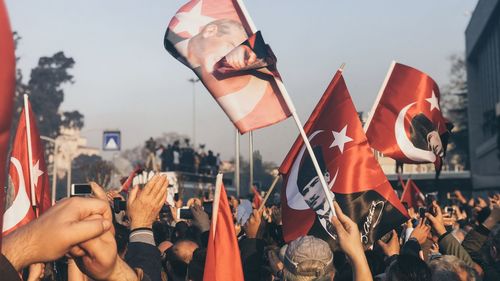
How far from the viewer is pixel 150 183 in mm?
2857

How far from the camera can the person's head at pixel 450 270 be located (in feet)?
12.1

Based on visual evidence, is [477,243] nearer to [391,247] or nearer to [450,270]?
[391,247]

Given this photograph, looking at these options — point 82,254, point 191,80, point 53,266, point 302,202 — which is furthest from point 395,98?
point 191,80

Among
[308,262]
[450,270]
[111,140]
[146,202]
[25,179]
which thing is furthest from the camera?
[111,140]

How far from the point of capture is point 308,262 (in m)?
3.46

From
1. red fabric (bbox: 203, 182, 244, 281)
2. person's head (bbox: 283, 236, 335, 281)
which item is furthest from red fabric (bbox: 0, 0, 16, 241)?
red fabric (bbox: 203, 182, 244, 281)

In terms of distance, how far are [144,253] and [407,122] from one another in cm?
607

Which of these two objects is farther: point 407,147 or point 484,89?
point 484,89

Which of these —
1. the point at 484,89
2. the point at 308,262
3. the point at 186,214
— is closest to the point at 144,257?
the point at 308,262

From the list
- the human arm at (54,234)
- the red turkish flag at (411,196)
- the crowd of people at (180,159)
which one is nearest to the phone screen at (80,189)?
the human arm at (54,234)

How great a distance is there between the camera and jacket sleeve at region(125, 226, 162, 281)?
302cm

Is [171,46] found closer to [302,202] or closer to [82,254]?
[302,202]

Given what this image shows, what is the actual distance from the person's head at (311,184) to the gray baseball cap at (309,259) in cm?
271

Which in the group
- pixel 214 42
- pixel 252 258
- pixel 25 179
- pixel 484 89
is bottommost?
pixel 252 258
